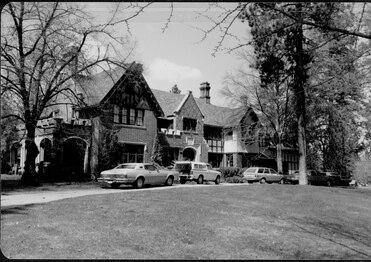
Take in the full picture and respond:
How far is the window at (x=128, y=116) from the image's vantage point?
3061cm

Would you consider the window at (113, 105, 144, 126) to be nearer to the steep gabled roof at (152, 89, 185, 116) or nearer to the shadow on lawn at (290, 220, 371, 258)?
the steep gabled roof at (152, 89, 185, 116)

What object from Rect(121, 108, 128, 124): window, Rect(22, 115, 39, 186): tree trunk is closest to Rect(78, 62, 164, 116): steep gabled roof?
Rect(121, 108, 128, 124): window

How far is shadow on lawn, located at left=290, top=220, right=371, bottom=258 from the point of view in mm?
9352

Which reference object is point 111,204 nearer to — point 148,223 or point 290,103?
point 148,223

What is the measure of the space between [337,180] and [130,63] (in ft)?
101

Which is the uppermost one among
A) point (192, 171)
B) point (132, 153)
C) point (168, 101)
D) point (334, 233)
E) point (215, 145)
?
point (168, 101)

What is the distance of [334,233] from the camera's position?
10.2 m

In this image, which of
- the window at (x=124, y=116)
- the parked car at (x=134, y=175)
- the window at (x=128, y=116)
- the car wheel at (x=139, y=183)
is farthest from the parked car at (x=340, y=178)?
the car wheel at (x=139, y=183)

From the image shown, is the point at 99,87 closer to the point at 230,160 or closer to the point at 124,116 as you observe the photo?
the point at 124,116

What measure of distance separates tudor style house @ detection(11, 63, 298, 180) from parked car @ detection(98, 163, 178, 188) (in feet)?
18.2

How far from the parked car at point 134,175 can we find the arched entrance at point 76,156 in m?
6.43

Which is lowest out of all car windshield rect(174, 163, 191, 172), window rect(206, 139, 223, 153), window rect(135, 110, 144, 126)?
car windshield rect(174, 163, 191, 172)

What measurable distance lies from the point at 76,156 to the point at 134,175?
29.9ft

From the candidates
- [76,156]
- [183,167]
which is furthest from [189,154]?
[76,156]
